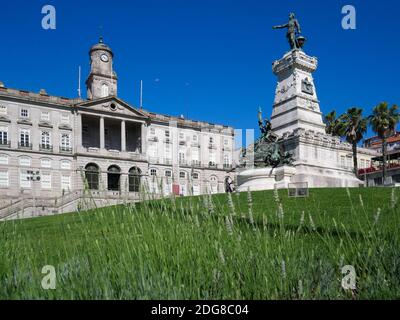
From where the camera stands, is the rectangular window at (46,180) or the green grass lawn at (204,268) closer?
the green grass lawn at (204,268)

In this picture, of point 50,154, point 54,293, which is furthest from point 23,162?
point 54,293

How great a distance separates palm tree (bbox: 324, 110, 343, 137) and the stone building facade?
50.8ft

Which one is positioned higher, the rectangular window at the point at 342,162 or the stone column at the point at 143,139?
the stone column at the point at 143,139

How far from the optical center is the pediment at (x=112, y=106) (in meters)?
54.3

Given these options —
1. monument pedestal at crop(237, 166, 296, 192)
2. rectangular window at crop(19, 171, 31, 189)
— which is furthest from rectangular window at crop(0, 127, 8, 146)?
monument pedestal at crop(237, 166, 296, 192)

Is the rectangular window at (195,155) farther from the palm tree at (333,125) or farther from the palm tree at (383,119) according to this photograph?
the palm tree at (383,119)

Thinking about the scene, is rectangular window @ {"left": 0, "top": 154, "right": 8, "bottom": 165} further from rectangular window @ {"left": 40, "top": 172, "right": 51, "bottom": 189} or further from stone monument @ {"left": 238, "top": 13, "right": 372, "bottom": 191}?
stone monument @ {"left": 238, "top": 13, "right": 372, "bottom": 191}

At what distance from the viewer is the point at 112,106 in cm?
5616

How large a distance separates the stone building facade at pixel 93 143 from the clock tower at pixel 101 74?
0.16m

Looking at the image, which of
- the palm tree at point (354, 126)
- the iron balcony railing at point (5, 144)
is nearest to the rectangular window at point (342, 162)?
the palm tree at point (354, 126)

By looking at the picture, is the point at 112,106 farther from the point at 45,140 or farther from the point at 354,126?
the point at 354,126

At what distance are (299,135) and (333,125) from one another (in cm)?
2760

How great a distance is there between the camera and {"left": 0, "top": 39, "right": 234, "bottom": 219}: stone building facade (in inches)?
1932

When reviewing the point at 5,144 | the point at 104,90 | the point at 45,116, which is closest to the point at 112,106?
the point at 104,90
